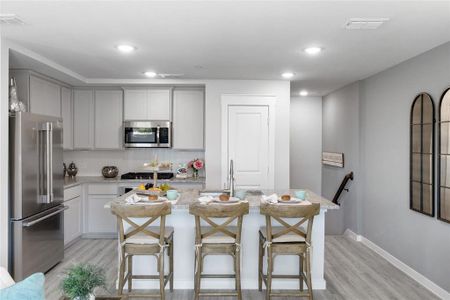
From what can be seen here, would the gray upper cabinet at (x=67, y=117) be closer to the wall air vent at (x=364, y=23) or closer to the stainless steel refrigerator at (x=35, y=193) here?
the stainless steel refrigerator at (x=35, y=193)

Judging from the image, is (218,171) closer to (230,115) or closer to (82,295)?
(230,115)

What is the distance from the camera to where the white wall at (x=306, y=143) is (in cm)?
724

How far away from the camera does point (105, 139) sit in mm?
5688

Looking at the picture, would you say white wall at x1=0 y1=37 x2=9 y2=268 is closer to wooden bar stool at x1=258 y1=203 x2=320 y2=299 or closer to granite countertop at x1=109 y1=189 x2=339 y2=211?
granite countertop at x1=109 y1=189 x2=339 y2=211

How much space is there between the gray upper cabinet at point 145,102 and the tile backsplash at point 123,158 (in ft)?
2.30

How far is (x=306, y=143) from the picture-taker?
7285 millimetres

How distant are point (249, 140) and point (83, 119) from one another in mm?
2731

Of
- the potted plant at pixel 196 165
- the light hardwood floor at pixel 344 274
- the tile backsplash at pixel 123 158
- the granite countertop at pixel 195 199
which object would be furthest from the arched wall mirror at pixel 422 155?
the tile backsplash at pixel 123 158

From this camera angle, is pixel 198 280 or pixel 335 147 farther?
pixel 335 147

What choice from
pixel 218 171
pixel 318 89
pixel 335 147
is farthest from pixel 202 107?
pixel 335 147

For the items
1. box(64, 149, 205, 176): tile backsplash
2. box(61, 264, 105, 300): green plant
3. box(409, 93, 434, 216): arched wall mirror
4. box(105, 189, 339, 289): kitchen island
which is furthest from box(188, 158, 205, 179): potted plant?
box(61, 264, 105, 300): green plant

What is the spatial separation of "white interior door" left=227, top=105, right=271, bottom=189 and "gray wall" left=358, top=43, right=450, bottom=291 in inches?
58.4

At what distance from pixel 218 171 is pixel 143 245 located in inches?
98.4

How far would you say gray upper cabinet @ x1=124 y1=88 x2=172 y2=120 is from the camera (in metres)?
5.58
